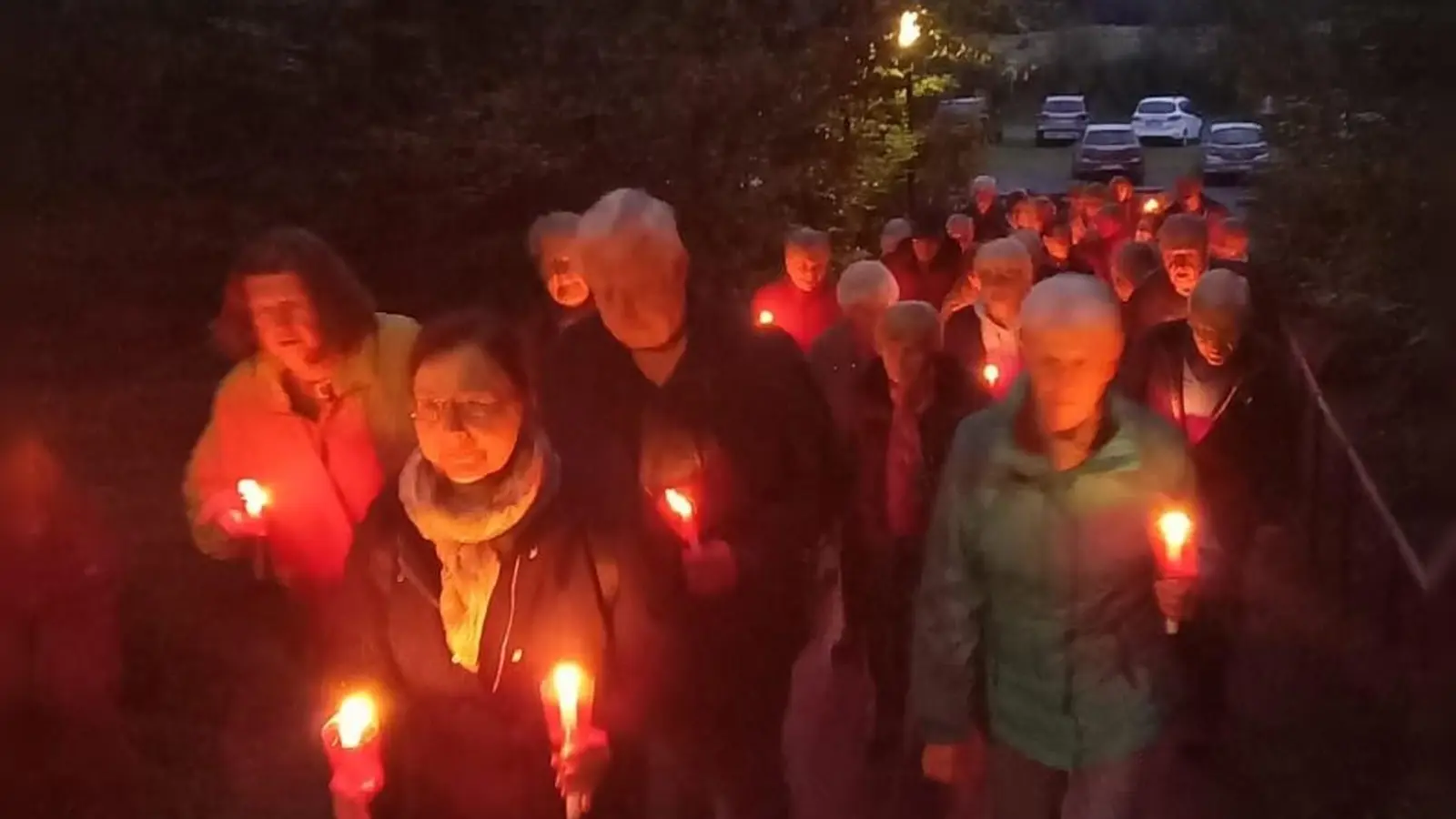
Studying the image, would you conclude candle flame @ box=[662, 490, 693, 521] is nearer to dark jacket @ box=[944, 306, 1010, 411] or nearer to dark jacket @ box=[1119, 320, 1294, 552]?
dark jacket @ box=[1119, 320, 1294, 552]

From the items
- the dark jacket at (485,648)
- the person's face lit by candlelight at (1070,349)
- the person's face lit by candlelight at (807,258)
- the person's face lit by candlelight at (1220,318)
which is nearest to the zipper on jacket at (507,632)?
the dark jacket at (485,648)

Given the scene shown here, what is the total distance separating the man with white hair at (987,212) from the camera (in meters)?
10.2

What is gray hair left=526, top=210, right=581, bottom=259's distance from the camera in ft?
16.3

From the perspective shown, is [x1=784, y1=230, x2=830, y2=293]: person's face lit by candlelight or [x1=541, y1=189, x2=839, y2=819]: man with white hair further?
[x1=784, y1=230, x2=830, y2=293]: person's face lit by candlelight

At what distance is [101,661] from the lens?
176 inches

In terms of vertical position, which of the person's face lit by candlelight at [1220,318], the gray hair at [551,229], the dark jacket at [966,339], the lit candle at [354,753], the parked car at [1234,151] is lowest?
the parked car at [1234,151]

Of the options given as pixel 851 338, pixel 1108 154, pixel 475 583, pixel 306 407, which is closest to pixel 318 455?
pixel 306 407

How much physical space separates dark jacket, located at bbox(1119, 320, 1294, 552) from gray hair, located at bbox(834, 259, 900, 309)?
0.82 m

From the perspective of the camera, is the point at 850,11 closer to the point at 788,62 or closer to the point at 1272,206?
the point at 788,62

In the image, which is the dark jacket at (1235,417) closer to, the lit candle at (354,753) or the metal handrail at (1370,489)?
the metal handrail at (1370,489)

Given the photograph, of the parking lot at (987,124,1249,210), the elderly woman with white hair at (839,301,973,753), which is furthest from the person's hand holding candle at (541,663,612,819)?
the parking lot at (987,124,1249,210)

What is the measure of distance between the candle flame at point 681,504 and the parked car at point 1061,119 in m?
18.3

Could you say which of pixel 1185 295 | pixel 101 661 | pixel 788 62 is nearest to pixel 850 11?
pixel 788 62

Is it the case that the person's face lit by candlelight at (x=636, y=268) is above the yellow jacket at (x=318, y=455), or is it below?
above
